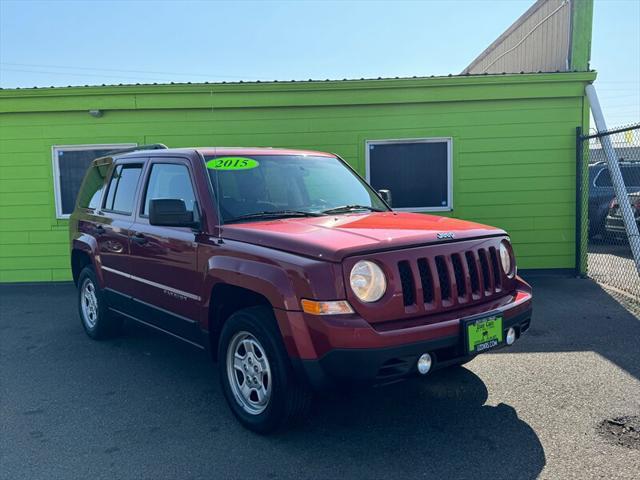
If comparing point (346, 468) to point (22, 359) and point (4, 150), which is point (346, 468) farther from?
point (4, 150)

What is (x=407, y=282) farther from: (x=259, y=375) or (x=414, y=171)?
(x=414, y=171)

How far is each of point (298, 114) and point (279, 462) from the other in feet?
20.8

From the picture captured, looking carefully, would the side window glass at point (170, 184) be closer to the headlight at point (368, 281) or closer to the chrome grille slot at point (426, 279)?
the headlight at point (368, 281)

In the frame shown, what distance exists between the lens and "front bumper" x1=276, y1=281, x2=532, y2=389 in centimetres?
306

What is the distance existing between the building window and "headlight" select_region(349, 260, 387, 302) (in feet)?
18.4

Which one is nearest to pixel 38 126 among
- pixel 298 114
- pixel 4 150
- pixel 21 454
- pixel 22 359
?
pixel 4 150

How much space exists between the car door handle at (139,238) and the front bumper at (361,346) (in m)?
1.88

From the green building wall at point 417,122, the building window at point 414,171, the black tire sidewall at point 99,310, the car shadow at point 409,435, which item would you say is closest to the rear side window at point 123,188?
the black tire sidewall at point 99,310

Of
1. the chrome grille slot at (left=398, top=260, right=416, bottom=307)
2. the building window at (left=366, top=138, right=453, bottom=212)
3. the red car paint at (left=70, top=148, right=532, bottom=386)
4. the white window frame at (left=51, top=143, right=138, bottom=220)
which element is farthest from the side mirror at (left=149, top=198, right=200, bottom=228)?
the white window frame at (left=51, top=143, right=138, bottom=220)

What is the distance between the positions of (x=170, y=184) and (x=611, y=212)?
30.2ft

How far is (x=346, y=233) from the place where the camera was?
348 centimetres

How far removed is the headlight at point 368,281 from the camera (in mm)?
3182

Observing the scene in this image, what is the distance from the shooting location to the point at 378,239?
3.32 meters

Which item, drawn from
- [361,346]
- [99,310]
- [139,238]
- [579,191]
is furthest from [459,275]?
[579,191]
